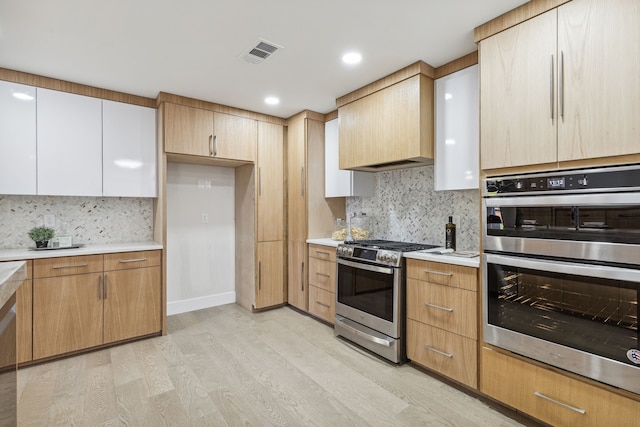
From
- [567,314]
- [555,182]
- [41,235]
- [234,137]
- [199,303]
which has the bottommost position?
[199,303]

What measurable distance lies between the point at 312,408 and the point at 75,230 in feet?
9.57

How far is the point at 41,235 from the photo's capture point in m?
2.90

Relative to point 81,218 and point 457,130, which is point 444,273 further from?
point 81,218

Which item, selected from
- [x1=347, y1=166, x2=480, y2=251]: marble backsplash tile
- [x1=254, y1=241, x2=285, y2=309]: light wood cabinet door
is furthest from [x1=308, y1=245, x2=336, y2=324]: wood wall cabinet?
[x1=347, y1=166, x2=480, y2=251]: marble backsplash tile

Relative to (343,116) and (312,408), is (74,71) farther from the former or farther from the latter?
(312,408)

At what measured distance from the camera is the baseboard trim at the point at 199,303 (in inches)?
154

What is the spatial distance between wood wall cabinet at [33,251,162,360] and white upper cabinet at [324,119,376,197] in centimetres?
200

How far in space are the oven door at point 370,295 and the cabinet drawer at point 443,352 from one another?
0.49 feet

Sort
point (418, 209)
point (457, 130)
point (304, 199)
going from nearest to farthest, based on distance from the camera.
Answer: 1. point (457, 130)
2. point (418, 209)
3. point (304, 199)

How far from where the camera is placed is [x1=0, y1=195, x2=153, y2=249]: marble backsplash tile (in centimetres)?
299

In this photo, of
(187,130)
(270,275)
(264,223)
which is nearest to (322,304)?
(270,275)

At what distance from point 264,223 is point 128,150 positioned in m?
1.60

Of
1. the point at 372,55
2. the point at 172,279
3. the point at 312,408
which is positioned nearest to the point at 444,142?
the point at 372,55

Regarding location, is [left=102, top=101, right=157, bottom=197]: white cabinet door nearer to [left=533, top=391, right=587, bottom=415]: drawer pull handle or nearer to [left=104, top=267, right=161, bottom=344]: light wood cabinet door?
[left=104, top=267, right=161, bottom=344]: light wood cabinet door
